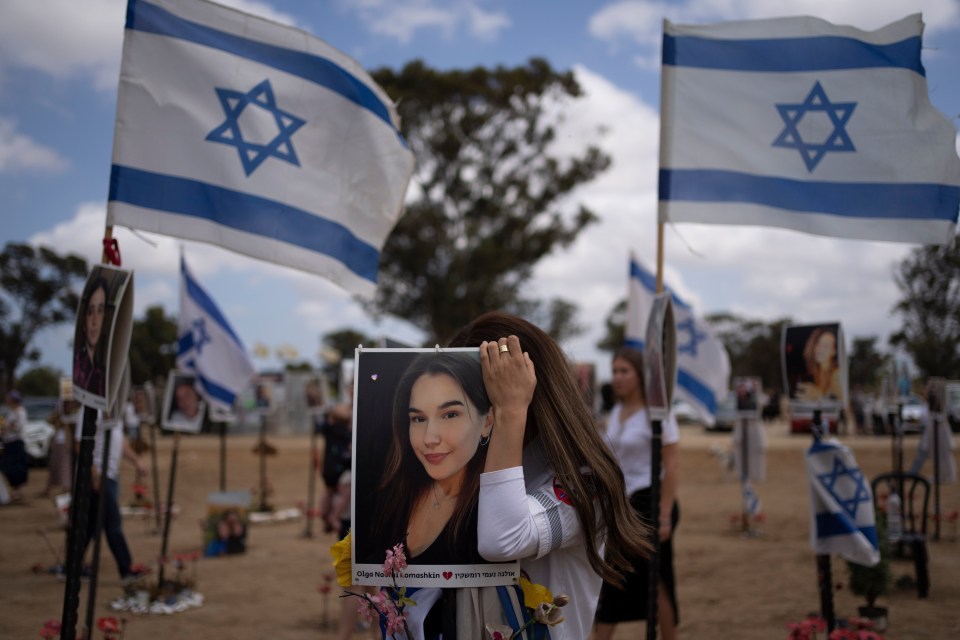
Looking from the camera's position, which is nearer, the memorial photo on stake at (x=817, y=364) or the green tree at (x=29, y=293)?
the memorial photo on stake at (x=817, y=364)

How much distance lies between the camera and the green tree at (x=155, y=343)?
45.0 metres

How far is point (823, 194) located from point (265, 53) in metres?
3.19

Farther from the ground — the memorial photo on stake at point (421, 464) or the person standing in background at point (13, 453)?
the memorial photo on stake at point (421, 464)

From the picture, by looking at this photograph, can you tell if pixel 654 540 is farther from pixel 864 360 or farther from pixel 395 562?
pixel 864 360

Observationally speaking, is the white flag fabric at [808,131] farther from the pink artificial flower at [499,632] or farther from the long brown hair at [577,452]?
the pink artificial flower at [499,632]

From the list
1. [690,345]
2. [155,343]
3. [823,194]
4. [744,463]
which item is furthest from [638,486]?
[155,343]

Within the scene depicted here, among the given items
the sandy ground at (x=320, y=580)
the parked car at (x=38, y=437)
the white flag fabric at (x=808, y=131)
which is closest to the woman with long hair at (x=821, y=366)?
the white flag fabric at (x=808, y=131)

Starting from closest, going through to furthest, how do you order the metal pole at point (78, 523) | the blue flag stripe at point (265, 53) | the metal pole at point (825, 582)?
the metal pole at point (78, 523) < the blue flag stripe at point (265, 53) < the metal pole at point (825, 582)

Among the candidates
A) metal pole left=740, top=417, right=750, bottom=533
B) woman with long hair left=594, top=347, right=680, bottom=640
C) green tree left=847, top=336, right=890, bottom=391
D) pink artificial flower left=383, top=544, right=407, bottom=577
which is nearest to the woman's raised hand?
pink artificial flower left=383, top=544, right=407, bottom=577

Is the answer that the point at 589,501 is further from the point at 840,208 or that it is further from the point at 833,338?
the point at 840,208

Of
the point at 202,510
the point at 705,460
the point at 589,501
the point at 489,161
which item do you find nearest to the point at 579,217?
the point at 489,161

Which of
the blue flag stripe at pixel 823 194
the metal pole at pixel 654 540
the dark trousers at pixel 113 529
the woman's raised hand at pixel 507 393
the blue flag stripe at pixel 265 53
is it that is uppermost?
the blue flag stripe at pixel 265 53

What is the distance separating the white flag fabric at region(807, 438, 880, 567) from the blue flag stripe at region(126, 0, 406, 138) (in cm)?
320

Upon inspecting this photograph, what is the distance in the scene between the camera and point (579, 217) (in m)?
32.8
